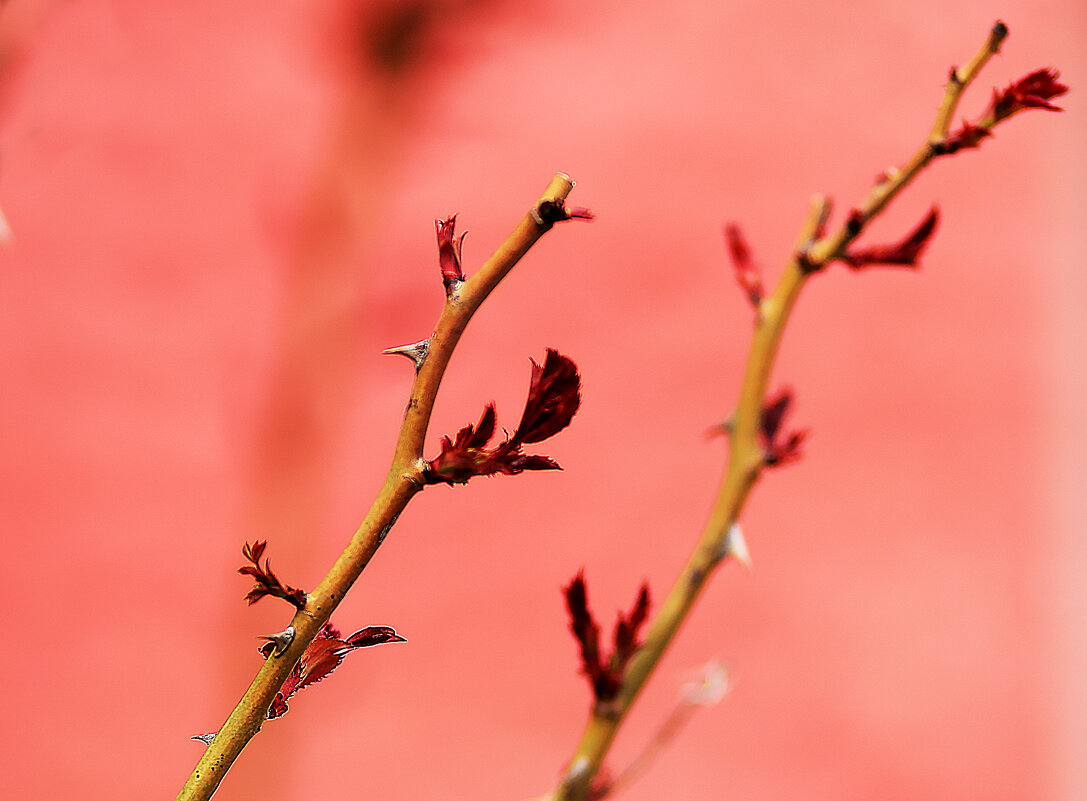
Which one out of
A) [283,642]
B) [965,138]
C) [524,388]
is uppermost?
[524,388]

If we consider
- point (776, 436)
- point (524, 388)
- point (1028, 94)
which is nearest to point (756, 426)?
point (776, 436)

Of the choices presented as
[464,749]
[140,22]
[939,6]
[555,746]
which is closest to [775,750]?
[555,746]

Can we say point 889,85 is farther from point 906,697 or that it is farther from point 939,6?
point 906,697

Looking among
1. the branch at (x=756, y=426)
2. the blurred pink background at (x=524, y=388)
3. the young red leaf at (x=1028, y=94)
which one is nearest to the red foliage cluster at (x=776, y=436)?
the branch at (x=756, y=426)

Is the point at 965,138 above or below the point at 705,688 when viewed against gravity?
above

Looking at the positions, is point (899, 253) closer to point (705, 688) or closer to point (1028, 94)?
point (1028, 94)

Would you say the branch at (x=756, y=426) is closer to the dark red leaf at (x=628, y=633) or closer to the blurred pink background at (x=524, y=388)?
the dark red leaf at (x=628, y=633)
